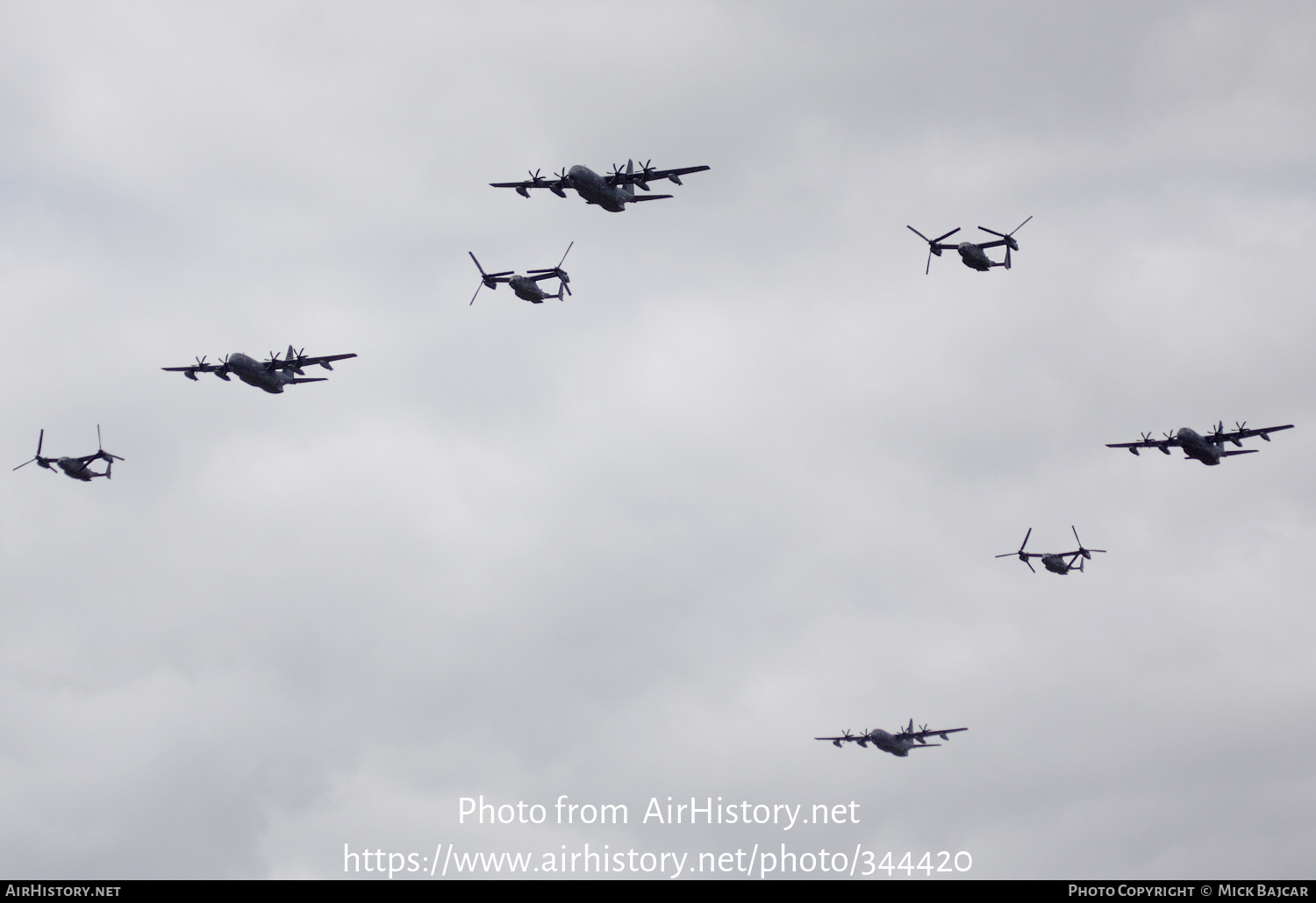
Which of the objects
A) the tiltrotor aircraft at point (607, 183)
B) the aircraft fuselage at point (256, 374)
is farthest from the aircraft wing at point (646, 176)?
the aircraft fuselage at point (256, 374)

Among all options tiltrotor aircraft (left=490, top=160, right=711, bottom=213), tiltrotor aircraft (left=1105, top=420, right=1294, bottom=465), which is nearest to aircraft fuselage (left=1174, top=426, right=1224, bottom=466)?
tiltrotor aircraft (left=1105, top=420, right=1294, bottom=465)

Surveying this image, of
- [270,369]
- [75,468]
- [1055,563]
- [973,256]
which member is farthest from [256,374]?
[1055,563]

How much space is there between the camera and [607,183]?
12612 cm

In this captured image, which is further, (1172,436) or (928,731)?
(928,731)

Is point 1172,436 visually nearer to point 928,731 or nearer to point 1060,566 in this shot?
point 1060,566

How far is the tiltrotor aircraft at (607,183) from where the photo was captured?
12450cm

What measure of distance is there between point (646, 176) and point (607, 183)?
3.82 metres

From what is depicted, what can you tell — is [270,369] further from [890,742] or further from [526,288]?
[890,742]

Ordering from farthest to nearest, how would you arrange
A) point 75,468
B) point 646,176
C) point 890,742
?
point 890,742, point 75,468, point 646,176

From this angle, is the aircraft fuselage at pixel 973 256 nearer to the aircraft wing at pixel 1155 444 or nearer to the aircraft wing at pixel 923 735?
the aircraft wing at pixel 1155 444
